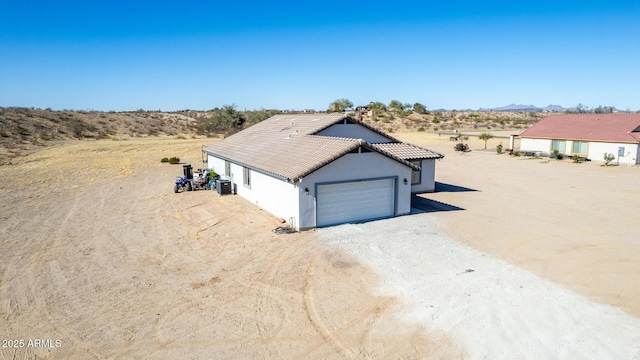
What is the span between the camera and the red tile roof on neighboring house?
3788 cm

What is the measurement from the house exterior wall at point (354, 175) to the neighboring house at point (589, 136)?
28945 mm

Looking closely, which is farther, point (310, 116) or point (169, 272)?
point (310, 116)

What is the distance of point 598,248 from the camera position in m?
14.6

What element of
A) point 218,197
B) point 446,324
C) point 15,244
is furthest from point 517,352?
point 218,197

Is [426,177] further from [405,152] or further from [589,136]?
[589,136]

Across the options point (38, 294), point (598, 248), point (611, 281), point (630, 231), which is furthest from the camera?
point (630, 231)

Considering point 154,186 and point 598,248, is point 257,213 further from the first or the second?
point 598,248

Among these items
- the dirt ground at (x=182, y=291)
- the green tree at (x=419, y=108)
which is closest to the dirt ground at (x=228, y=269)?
the dirt ground at (x=182, y=291)

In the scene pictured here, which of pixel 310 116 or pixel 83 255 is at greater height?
pixel 310 116

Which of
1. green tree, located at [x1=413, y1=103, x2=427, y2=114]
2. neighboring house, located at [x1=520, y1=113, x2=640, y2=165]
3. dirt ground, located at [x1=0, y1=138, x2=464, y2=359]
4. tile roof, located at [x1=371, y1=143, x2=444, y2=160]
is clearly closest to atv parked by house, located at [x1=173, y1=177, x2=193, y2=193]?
dirt ground, located at [x1=0, y1=138, x2=464, y2=359]

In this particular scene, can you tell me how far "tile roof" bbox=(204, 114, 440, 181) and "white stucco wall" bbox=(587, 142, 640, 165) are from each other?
2773 centimetres

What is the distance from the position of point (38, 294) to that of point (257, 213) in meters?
9.34

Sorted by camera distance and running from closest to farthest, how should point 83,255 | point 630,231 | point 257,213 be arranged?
point 83,255 < point 630,231 < point 257,213

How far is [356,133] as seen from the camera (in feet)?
81.8
